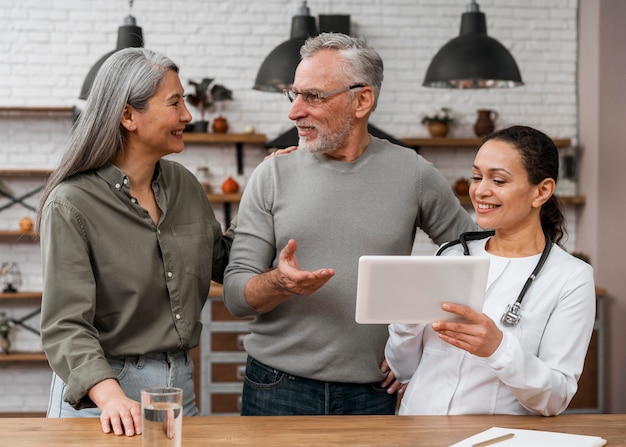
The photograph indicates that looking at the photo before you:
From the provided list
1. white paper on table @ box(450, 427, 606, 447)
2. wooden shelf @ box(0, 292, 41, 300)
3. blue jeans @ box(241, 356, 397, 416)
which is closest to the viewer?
white paper on table @ box(450, 427, 606, 447)

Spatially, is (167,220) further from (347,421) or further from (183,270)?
(347,421)

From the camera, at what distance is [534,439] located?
1.78m

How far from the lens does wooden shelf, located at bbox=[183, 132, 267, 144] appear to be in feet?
20.3

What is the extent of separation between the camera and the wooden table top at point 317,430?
71.0 inches

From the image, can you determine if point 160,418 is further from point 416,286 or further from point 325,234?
point 325,234

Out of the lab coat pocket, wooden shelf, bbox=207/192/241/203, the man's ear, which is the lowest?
the lab coat pocket

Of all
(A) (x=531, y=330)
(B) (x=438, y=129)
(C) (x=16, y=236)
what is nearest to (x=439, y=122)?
(B) (x=438, y=129)

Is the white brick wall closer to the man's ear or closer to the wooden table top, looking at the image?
the man's ear

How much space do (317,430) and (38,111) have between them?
4.99 m

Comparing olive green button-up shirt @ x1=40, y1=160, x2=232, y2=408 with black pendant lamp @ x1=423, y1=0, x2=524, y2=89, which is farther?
black pendant lamp @ x1=423, y1=0, x2=524, y2=89

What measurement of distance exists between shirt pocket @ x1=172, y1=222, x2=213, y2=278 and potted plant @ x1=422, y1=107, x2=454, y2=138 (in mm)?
4271

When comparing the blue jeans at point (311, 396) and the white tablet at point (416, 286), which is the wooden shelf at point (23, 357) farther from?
Answer: the white tablet at point (416, 286)

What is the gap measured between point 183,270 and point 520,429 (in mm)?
Result: 932

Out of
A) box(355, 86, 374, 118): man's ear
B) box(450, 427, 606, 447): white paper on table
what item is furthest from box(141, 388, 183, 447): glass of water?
box(355, 86, 374, 118): man's ear
